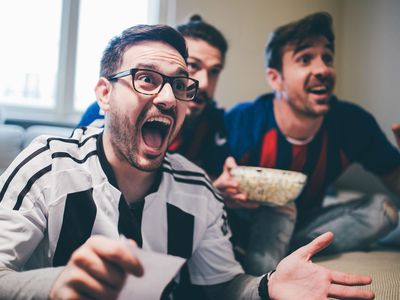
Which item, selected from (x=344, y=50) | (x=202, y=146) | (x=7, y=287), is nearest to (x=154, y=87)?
(x=7, y=287)

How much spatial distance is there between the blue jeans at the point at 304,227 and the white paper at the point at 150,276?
20.8 inches

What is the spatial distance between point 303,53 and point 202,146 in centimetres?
38

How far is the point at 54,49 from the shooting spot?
3.88 feet

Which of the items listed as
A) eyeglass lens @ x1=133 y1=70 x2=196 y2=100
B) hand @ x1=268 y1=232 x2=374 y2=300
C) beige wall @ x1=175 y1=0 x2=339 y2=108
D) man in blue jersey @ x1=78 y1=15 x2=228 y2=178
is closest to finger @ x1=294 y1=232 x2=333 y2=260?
hand @ x1=268 y1=232 x2=374 y2=300

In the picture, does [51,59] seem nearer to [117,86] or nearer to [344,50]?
[117,86]

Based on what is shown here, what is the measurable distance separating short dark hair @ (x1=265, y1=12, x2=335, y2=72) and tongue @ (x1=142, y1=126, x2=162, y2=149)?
1.97 ft

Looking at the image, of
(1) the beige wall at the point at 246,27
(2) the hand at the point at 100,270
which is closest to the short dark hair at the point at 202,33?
(1) the beige wall at the point at 246,27

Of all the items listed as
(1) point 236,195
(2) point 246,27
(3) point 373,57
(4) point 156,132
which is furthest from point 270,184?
(2) point 246,27

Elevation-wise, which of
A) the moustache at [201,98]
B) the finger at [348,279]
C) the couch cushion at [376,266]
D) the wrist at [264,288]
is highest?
the moustache at [201,98]

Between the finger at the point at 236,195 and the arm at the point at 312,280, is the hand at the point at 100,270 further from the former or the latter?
the finger at the point at 236,195

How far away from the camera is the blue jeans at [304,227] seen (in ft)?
3.27

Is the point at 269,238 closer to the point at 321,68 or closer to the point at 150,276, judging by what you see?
the point at 321,68

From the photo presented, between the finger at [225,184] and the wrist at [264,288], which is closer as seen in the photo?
the wrist at [264,288]

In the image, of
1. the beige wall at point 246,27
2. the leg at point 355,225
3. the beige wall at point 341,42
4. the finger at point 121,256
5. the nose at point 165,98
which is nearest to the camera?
Answer: the finger at point 121,256
